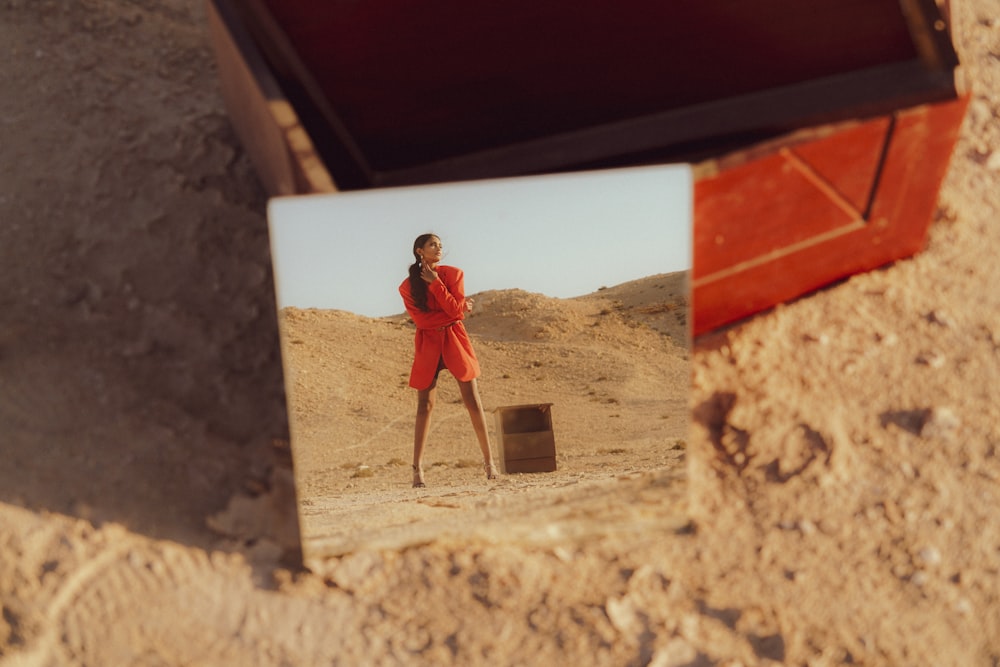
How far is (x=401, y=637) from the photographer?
183 cm

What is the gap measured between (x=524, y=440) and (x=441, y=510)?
1.67m

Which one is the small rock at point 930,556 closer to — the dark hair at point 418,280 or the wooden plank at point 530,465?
the dark hair at point 418,280

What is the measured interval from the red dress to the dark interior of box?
76cm

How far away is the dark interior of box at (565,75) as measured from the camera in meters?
2.44

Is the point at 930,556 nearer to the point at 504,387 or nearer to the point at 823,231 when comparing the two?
the point at 823,231

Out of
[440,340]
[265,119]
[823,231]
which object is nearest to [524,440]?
[440,340]

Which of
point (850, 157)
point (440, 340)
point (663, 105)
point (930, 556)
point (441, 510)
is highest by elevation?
point (663, 105)

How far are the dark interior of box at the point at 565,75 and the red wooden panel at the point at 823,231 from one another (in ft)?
1.03

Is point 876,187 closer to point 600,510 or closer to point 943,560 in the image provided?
point 943,560

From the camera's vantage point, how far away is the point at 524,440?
14.1ft

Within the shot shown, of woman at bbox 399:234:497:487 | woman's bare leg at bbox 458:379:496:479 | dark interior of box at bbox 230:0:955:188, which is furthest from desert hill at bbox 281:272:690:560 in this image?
dark interior of box at bbox 230:0:955:188

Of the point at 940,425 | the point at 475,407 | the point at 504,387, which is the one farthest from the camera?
the point at 504,387

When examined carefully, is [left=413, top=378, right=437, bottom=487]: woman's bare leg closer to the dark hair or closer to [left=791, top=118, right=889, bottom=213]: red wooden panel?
the dark hair

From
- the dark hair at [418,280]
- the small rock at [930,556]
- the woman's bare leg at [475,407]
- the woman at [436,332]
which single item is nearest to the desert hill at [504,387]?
the woman's bare leg at [475,407]
